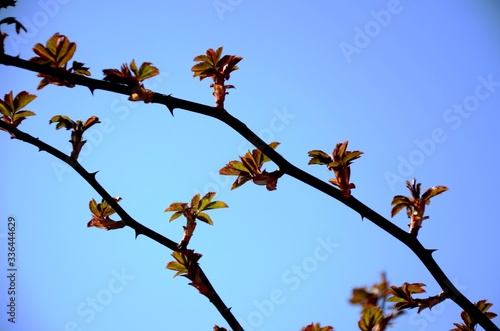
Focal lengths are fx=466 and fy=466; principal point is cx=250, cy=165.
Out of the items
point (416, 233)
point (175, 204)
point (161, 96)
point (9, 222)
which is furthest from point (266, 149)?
point (9, 222)

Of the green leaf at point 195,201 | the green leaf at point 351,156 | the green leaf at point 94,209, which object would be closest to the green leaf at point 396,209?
the green leaf at point 351,156

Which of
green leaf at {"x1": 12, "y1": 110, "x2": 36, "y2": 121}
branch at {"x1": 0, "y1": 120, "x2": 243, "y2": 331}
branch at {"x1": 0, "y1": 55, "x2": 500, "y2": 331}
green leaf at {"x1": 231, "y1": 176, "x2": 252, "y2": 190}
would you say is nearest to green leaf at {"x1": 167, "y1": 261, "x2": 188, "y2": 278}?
branch at {"x1": 0, "y1": 120, "x2": 243, "y2": 331}

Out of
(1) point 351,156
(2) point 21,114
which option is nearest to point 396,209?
(1) point 351,156

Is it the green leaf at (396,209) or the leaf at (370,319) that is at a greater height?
the green leaf at (396,209)

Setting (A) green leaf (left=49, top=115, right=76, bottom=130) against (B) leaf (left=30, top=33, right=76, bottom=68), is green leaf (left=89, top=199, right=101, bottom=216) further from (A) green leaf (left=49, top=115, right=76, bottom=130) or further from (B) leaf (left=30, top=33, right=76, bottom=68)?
(B) leaf (left=30, top=33, right=76, bottom=68)

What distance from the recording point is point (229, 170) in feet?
7.27

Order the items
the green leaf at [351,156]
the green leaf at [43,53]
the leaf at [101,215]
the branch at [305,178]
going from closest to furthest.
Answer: the branch at [305,178]
the green leaf at [43,53]
the green leaf at [351,156]
the leaf at [101,215]

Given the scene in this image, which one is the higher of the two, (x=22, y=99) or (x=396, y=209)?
(x=22, y=99)

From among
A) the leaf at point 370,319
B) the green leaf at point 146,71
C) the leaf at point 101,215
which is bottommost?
the leaf at point 370,319

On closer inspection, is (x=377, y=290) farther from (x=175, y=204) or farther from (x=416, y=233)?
(x=175, y=204)

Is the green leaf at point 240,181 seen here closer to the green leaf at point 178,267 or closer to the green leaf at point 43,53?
the green leaf at point 178,267

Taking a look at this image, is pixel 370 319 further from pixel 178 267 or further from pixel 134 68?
pixel 134 68

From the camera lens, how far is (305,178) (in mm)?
1992

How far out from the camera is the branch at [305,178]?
185 centimetres
